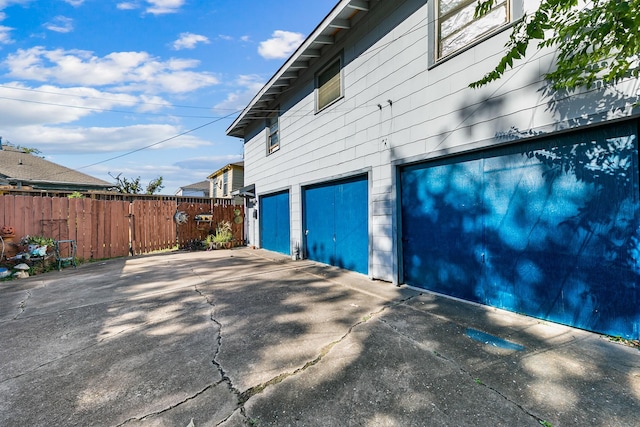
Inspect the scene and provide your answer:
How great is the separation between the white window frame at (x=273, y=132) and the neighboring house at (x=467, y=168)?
2376mm

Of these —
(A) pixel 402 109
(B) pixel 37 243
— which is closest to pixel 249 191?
(B) pixel 37 243

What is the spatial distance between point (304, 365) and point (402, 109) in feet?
14.3

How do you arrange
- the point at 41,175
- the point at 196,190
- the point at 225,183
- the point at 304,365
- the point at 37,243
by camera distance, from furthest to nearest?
the point at 196,190, the point at 225,183, the point at 41,175, the point at 37,243, the point at 304,365

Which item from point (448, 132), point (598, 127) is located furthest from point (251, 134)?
point (598, 127)

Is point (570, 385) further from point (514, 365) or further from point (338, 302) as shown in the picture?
point (338, 302)

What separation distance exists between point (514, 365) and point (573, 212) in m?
1.87

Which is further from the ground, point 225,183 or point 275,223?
point 225,183

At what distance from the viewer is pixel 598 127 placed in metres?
2.83

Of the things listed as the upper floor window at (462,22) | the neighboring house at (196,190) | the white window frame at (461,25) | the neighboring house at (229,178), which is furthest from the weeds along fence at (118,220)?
the neighboring house at (196,190)

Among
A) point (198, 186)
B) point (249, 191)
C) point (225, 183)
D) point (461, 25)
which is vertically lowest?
point (249, 191)

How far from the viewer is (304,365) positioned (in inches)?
94.6

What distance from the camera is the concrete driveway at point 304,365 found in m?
1.80

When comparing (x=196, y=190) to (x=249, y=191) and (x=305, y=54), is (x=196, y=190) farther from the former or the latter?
(x=305, y=54)

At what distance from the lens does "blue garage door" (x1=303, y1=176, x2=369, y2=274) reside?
19.1 ft
